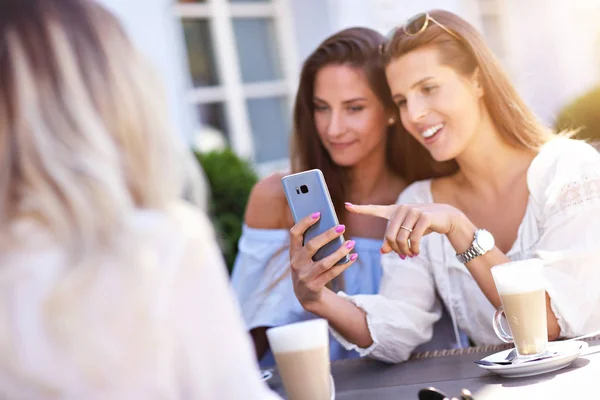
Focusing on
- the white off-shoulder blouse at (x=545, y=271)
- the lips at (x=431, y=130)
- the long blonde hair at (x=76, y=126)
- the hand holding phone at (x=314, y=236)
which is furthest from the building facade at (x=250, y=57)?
the long blonde hair at (x=76, y=126)

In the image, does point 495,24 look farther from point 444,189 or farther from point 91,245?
point 91,245

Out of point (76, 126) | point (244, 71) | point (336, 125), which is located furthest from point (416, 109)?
point (244, 71)

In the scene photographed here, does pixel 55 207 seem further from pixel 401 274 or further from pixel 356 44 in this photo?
pixel 356 44

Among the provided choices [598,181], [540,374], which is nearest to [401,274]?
[598,181]

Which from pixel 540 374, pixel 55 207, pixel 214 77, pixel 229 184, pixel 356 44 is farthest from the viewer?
pixel 214 77

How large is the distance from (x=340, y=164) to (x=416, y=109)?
0.47 meters

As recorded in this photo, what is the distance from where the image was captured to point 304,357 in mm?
1575

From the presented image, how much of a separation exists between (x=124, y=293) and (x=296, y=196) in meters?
1.01

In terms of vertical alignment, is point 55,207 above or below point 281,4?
below

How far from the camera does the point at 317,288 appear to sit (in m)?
2.15

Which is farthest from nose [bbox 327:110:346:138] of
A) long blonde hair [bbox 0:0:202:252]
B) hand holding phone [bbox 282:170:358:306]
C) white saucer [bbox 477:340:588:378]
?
long blonde hair [bbox 0:0:202:252]

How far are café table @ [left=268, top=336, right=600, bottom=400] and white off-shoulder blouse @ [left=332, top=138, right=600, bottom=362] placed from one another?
0.27 feet

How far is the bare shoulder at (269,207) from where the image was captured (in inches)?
117

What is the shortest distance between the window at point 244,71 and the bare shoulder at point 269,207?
3833 millimetres
